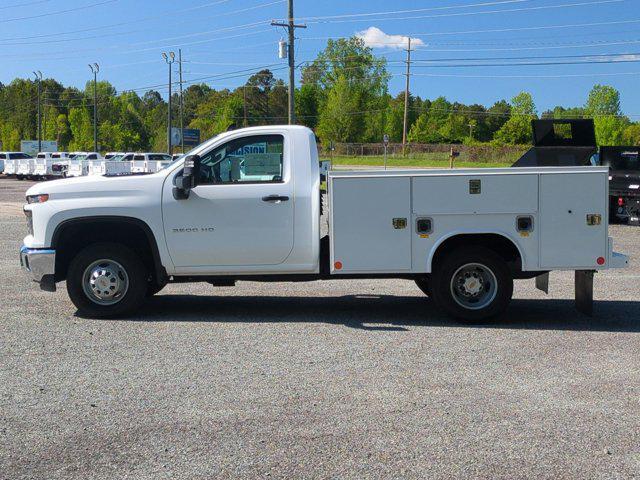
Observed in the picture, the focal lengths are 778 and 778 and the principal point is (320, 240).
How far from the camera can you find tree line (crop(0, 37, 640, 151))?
4035 inches

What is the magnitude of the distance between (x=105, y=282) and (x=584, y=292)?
5434 mm

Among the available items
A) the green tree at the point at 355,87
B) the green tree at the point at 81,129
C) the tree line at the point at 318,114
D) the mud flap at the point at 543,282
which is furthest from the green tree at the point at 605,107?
the mud flap at the point at 543,282

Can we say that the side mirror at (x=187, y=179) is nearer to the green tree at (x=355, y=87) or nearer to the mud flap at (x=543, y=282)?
the mud flap at (x=543, y=282)

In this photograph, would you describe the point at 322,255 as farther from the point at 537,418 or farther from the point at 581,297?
the point at 537,418

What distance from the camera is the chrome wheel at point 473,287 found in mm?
8531

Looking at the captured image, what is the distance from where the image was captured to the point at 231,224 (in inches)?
334

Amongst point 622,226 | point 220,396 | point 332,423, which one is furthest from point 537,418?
point 622,226

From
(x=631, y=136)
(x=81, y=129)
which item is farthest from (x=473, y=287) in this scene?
(x=81, y=129)

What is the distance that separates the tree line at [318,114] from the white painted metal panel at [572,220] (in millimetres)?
89032

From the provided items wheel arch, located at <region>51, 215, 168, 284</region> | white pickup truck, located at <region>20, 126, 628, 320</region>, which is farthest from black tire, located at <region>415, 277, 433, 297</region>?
wheel arch, located at <region>51, 215, 168, 284</region>

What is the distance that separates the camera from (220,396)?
233 inches

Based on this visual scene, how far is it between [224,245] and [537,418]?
4163mm

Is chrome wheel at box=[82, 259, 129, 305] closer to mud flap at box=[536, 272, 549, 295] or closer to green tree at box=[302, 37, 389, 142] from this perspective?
mud flap at box=[536, 272, 549, 295]

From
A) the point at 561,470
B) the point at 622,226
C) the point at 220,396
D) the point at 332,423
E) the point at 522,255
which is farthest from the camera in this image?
the point at 622,226
